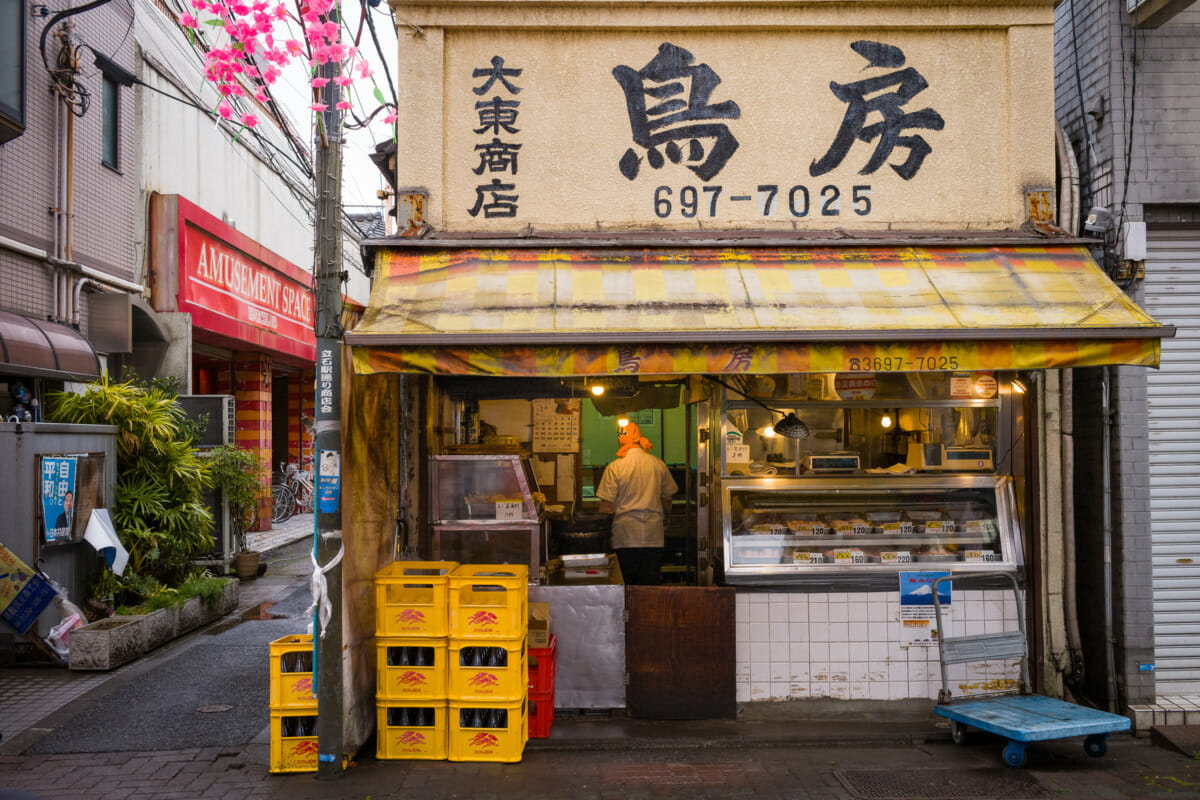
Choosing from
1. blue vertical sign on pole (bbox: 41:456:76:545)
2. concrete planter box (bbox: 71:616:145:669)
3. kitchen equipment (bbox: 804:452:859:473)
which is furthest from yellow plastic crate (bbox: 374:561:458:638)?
blue vertical sign on pole (bbox: 41:456:76:545)

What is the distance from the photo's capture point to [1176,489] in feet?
21.6

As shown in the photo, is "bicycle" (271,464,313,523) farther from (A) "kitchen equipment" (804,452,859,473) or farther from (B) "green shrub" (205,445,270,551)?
(A) "kitchen equipment" (804,452,859,473)

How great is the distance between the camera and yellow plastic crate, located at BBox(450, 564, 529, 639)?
5684 millimetres

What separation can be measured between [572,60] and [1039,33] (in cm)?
409

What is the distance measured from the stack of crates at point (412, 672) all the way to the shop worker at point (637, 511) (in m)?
3.28

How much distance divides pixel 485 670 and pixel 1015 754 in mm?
3833

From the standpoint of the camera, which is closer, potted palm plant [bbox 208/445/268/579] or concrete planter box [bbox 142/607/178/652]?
concrete planter box [bbox 142/607/178/652]

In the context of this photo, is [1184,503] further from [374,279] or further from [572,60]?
[374,279]

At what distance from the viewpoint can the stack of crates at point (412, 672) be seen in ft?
18.7

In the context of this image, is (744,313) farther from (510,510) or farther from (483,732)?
(483,732)

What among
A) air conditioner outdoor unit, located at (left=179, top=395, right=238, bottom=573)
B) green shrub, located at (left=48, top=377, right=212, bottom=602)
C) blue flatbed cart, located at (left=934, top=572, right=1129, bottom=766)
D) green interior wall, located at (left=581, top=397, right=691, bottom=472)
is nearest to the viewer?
blue flatbed cart, located at (left=934, top=572, right=1129, bottom=766)

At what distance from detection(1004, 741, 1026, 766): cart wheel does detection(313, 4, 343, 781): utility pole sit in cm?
472

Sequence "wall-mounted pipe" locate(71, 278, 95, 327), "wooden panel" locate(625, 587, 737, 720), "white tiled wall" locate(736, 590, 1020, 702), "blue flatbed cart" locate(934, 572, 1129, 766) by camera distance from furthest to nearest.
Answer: "wall-mounted pipe" locate(71, 278, 95, 327), "white tiled wall" locate(736, 590, 1020, 702), "wooden panel" locate(625, 587, 737, 720), "blue flatbed cart" locate(934, 572, 1129, 766)

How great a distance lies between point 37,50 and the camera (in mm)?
9383
